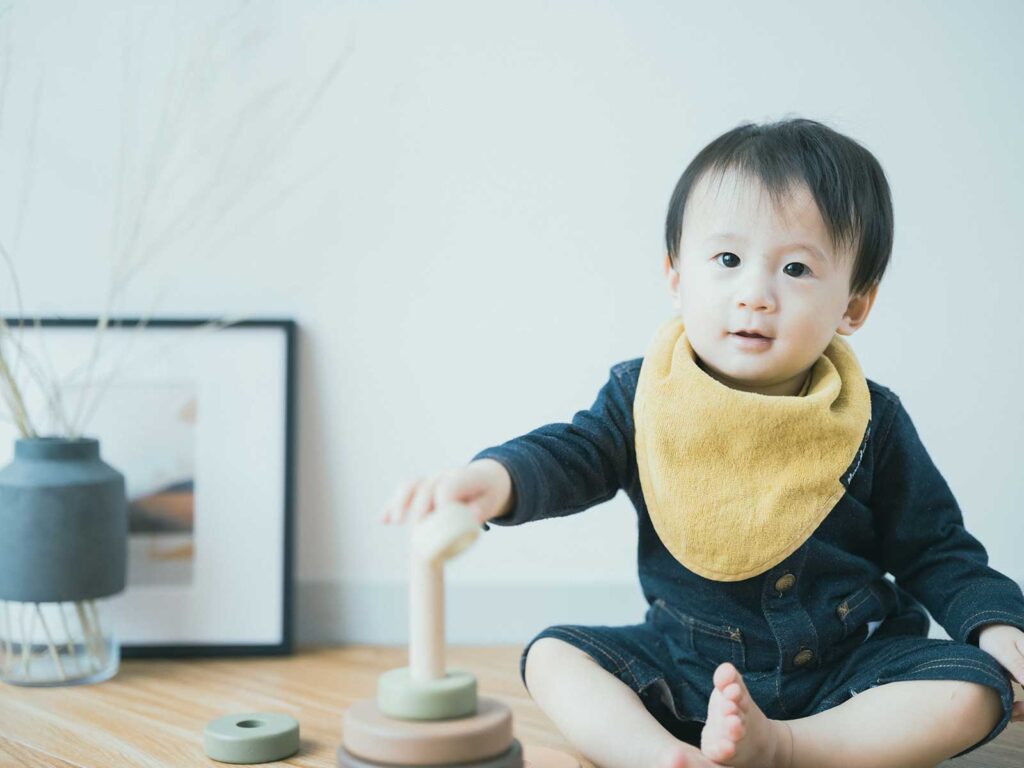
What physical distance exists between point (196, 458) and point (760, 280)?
0.69 m

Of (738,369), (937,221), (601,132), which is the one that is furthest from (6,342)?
(937,221)

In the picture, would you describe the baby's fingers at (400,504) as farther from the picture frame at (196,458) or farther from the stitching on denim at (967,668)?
the picture frame at (196,458)

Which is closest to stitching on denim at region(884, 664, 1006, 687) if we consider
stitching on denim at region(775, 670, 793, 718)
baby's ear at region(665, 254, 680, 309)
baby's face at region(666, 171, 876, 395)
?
stitching on denim at region(775, 670, 793, 718)

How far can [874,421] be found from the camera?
3.19 feet

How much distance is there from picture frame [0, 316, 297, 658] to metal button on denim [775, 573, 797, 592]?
58 cm

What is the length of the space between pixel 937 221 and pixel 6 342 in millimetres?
1062

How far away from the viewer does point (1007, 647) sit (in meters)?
0.85

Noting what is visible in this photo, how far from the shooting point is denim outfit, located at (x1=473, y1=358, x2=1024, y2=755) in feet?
2.93

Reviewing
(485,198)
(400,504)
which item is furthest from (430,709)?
(485,198)

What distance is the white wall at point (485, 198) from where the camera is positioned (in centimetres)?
126

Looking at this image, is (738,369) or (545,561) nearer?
(738,369)

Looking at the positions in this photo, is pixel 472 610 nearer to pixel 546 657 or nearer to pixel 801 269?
pixel 546 657

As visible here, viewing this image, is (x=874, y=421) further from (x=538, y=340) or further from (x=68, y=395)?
(x=68, y=395)

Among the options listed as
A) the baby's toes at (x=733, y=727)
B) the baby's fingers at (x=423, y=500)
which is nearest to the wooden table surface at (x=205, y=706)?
the baby's toes at (x=733, y=727)
